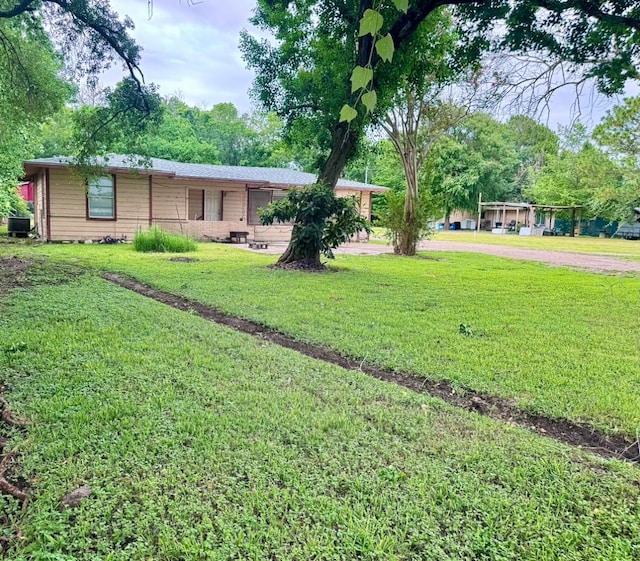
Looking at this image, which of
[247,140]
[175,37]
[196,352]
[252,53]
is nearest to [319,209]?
[252,53]

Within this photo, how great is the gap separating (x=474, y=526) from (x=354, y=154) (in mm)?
9977

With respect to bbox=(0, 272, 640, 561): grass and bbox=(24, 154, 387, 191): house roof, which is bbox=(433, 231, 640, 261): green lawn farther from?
bbox=(0, 272, 640, 561): grass

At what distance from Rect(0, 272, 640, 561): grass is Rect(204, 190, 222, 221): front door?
1602 centimetres

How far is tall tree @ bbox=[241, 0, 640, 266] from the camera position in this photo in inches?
283

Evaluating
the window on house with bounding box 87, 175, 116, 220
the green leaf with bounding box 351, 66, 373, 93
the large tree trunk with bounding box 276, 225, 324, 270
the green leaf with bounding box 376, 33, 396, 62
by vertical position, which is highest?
the window on house with bounding box 87, 175, 116, 220

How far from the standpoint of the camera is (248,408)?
290cm

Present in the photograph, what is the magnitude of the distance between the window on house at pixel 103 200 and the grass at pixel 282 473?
45.5 feet

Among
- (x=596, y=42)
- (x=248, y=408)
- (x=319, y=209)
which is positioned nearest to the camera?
(x=248, y=408)

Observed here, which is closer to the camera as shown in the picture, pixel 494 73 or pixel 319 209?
pixel 494 73

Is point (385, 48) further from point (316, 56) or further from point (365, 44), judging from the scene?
point (316, 56)

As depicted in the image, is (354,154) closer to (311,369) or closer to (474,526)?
(311,369)

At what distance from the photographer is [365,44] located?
8.05 m

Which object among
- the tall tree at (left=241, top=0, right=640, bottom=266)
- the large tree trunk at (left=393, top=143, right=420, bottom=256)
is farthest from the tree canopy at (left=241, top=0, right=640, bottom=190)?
the large tree trunk at (left=393, top=143, right=420, bottom=256)

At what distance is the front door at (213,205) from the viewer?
1906cm
